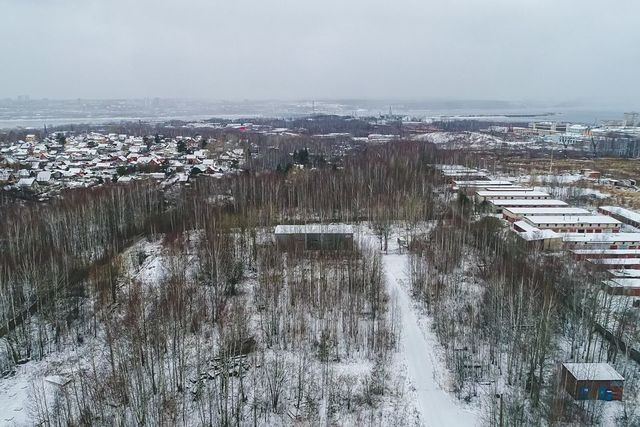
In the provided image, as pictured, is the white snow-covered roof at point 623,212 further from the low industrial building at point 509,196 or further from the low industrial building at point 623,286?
the low industrial building at point 623,286

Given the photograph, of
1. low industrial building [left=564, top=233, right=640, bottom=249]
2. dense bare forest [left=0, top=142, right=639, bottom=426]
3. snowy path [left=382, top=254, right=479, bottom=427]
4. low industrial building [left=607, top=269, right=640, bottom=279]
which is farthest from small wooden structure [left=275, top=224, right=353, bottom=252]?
low industrial building [left=607, top=269, right=640, bottom=279]

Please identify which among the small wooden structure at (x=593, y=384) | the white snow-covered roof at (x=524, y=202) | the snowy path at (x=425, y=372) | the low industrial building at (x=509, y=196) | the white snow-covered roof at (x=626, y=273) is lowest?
the snowy path at (x=425, y=372)

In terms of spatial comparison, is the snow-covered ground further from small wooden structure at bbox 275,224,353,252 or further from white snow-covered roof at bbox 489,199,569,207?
white snow-covered roof at bbox 489,199,569,207

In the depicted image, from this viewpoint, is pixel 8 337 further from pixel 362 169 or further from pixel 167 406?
pixel 362 169

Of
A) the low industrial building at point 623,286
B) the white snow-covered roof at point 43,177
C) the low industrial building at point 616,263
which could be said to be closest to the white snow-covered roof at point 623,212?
the low industrial building at point 616,263

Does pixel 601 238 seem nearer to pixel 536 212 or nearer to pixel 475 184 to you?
pixel 536 212
